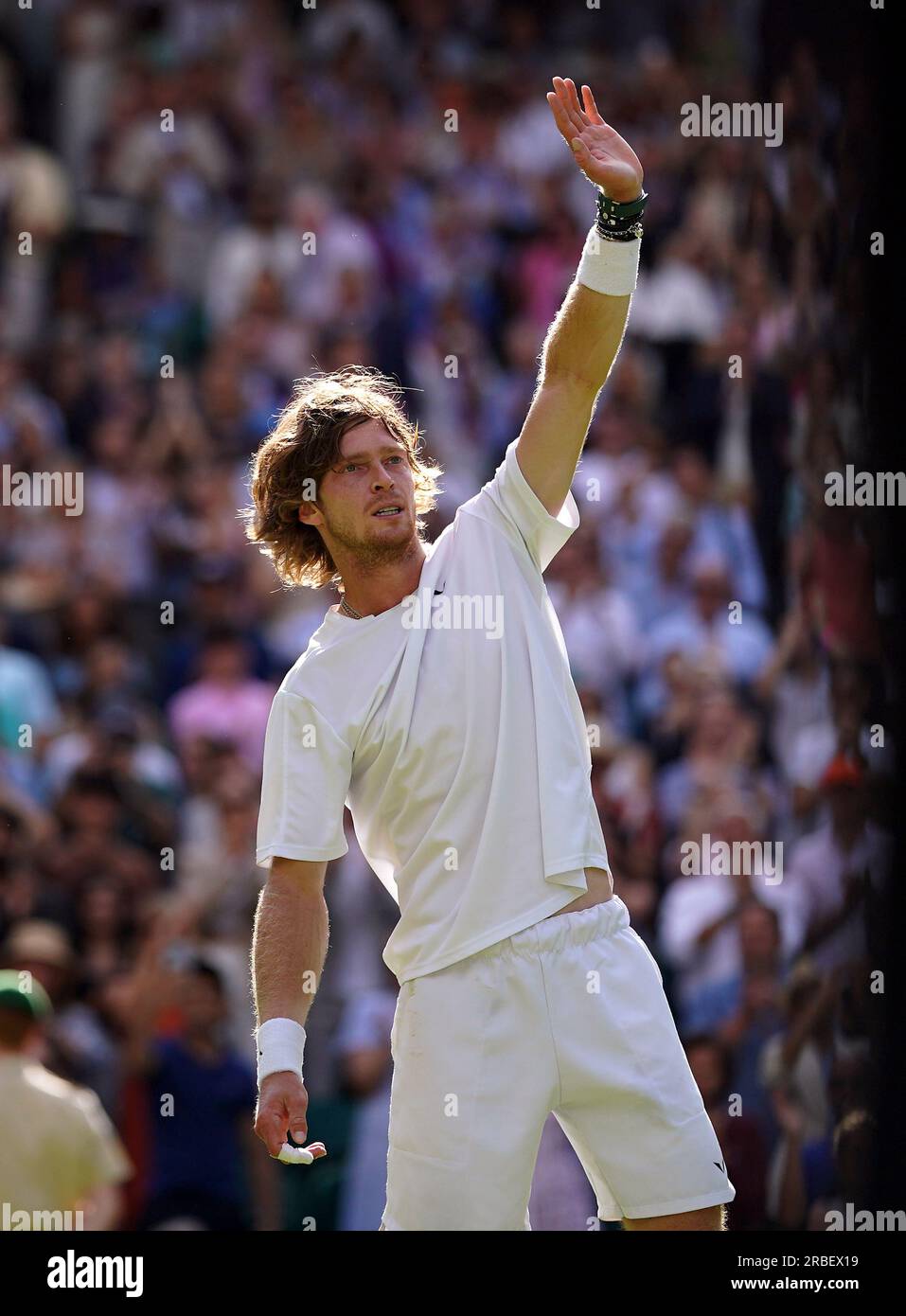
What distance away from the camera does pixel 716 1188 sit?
Result: 11.9 ft

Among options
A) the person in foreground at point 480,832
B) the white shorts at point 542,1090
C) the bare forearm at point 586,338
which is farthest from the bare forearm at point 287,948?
the bare forearm at point 586,338

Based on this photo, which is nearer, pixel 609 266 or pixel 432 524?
pixel 609 266

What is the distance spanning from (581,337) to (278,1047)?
1435mm

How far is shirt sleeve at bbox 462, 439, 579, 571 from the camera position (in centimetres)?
392

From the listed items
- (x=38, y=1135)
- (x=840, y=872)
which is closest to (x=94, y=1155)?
(x=38, y=1135)

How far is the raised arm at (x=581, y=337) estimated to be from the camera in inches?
150

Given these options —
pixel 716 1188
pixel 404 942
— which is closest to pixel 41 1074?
pixel 404 942

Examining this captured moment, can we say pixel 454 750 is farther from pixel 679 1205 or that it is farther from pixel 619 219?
pixel 619 219

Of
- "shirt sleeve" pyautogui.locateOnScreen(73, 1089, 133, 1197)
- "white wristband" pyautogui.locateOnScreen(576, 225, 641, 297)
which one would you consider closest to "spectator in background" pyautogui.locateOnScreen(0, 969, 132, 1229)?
"shirt sleeve" pyautogui.locateOnScreen(73, 1089, 133, 1197)

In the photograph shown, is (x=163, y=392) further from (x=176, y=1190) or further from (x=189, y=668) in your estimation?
(x=176, y=1190)

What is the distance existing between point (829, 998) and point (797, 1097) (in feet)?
1.48

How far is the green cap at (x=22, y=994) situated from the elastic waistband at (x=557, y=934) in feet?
7.06

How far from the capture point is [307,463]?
4047 millimetres

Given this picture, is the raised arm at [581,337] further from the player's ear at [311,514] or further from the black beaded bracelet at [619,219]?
the player's ear at [311,514]
